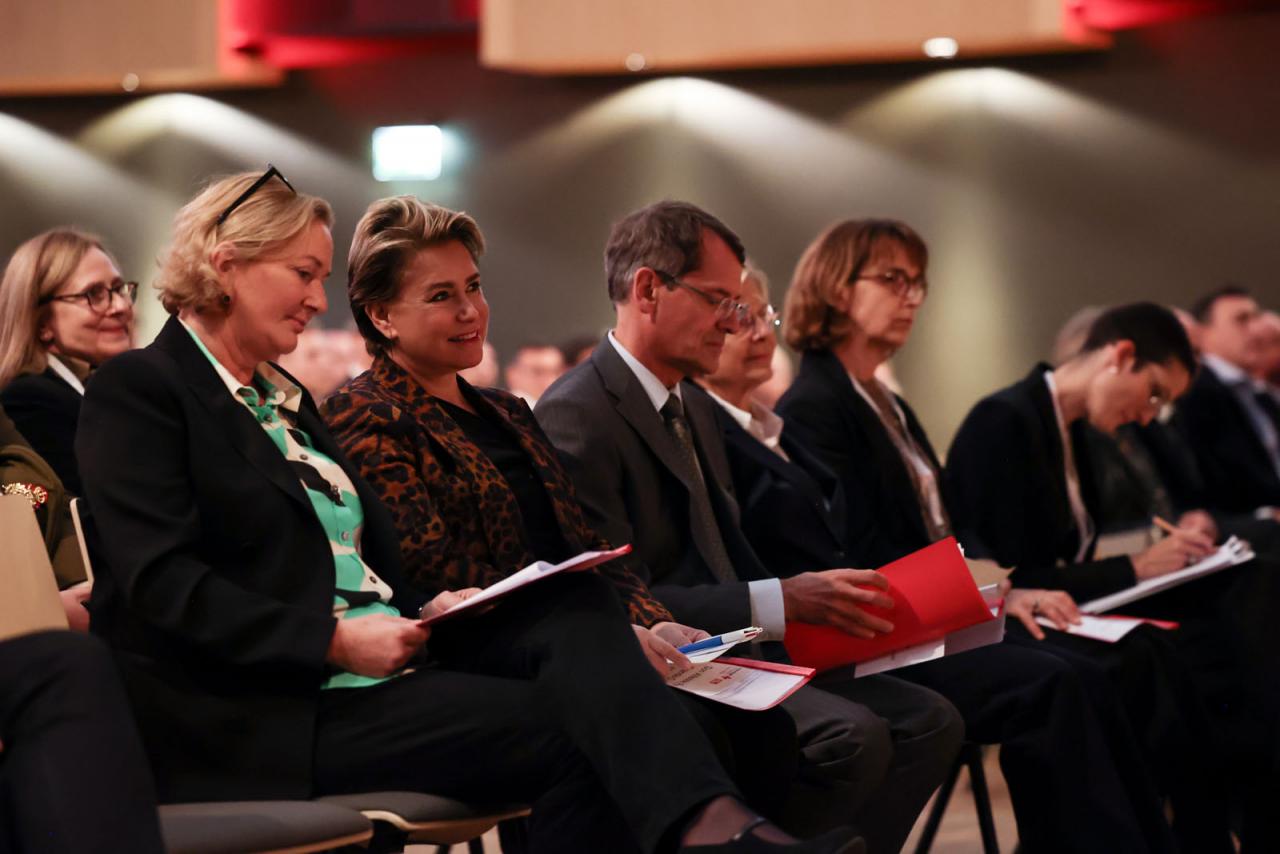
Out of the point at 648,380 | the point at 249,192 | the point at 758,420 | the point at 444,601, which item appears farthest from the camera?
Answer: the point at 758,420

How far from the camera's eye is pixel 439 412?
258 cm

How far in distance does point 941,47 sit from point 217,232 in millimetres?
5853

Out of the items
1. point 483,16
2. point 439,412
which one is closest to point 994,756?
point 439,412

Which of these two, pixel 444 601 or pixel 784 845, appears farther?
pixel 444 601

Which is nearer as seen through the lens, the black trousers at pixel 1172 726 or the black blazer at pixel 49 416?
the black blazer at pixel 49 416

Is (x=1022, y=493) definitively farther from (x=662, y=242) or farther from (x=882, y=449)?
(x=662, y=242)

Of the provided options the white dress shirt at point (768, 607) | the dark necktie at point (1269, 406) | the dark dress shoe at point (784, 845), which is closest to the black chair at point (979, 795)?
the white dress shirt at point (768, 607)

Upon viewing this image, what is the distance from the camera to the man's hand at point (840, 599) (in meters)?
2.73

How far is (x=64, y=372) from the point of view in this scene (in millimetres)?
3100

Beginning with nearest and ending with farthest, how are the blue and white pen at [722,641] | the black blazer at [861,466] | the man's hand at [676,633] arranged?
the blue and white pen at [722,641] < the man's hand at [676,633] < the black blazer at [861,466]

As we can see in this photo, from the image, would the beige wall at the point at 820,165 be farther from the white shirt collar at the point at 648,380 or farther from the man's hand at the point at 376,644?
the man's hand at the point at 376,644

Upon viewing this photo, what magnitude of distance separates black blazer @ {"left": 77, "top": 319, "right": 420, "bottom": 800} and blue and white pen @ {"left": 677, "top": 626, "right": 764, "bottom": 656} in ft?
1.81

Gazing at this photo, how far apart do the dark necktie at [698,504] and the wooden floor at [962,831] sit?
114 centimetres

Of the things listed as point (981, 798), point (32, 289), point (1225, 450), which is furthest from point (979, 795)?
point (1225, 450)
